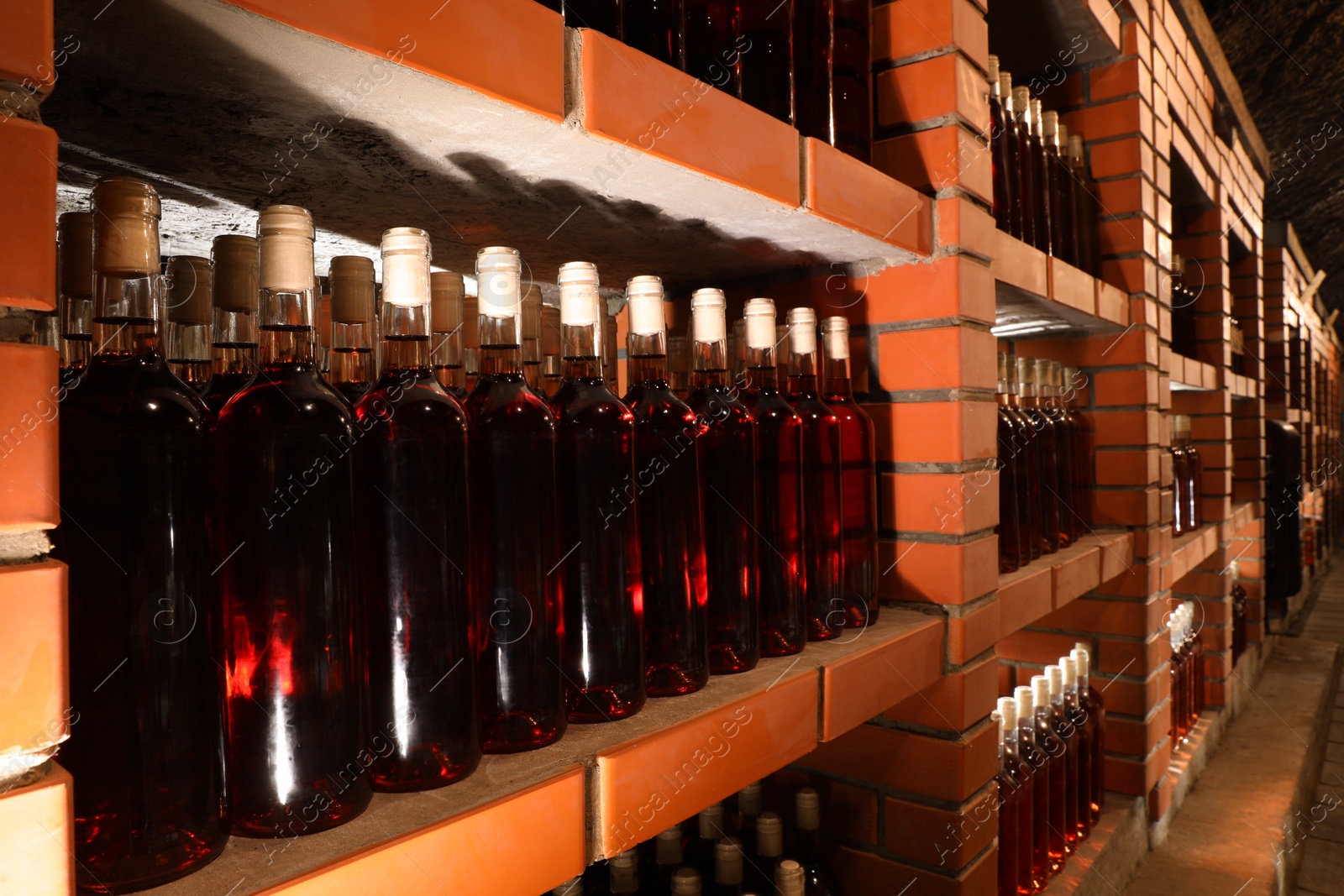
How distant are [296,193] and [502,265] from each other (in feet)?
0.79

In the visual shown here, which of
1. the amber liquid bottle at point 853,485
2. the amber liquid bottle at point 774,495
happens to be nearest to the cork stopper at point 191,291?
the amber liquid bottle at point 774,495

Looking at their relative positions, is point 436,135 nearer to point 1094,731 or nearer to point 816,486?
point 816,486

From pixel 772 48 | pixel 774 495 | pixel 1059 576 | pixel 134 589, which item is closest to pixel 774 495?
pixel 774 495

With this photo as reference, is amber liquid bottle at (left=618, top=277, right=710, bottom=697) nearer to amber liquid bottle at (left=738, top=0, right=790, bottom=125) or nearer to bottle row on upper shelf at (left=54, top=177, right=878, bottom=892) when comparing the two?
bottle row on upper shelf at (left=54, top=177, right=878, bottom=892)

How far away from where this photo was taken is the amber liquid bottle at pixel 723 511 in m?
0.81

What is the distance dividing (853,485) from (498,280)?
0.59m

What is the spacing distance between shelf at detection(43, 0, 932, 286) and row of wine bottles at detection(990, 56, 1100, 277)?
0.73 metres

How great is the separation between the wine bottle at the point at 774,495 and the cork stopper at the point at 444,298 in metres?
0.33

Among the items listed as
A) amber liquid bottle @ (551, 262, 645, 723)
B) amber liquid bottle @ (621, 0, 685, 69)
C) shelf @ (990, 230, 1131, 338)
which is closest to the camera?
amber liquid bottle @ (551, 262, 645, 723)

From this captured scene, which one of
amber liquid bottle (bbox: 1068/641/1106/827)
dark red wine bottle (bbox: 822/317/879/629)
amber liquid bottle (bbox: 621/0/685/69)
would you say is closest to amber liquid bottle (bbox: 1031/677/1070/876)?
amber liquid bottle (bbox: 1068/641/1106/827)

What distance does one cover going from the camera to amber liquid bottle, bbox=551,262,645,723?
658mm

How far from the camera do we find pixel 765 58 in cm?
90

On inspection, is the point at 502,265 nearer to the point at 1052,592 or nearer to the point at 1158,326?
Answer: the point at 1052,592

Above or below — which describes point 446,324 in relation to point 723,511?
above
